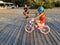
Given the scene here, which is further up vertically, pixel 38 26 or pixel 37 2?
pixel 38 26

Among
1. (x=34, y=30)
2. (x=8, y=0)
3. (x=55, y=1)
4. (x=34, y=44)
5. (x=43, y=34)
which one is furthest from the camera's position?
(x=8, y=0)

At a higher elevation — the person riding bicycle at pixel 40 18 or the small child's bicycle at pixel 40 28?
the person riding bicycle at pixel 40 18

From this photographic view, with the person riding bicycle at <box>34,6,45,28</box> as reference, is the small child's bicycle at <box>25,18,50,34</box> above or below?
below

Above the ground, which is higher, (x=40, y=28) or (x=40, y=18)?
(x=40, y=18)

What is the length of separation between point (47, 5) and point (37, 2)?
12.3ft

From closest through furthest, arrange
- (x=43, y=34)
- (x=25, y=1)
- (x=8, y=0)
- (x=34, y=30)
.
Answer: (x=43, y=34), (x=34, y=30), (x=25, y=1), (x=8, y=0)

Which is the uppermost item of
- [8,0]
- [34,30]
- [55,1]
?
[34,30]

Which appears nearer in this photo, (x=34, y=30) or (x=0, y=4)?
(x=34, y=30)

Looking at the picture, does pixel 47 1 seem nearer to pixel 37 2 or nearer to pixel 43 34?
pixel 37 2

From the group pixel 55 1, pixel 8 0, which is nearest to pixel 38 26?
pixel 55 1

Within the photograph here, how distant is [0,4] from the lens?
378 ft

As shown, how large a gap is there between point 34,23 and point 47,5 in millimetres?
59010

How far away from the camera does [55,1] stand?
83.6 meters

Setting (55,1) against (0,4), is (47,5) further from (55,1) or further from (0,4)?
(0,4)
